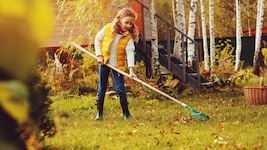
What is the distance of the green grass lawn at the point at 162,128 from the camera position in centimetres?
468

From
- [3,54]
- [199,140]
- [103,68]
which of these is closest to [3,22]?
[3,54]

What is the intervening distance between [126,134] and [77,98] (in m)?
5.10

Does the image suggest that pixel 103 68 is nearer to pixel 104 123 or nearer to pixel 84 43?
pixel 104 123

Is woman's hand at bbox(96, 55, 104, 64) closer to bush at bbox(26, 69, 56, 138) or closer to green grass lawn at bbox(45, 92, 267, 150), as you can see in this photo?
green grass lawn at bbox(45, 92, 267, 150)

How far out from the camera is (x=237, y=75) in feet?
38.8

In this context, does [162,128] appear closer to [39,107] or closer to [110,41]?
[110,41]

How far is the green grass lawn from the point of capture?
468cm

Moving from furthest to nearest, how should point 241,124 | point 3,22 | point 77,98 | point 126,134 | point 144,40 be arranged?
point 144,40 < point 77,98 < point 241,124 < point 126,134 < point 3,22

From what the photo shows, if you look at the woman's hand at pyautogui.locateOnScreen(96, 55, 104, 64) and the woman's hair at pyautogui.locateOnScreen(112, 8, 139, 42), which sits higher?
the woman's hair at pyautogui.locateOnScreen(112, 8, 139, 42)

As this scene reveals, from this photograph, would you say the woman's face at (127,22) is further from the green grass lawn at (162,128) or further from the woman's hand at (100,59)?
the green grass lawn at (162,128)

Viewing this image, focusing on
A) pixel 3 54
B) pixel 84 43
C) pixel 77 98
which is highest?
pixel 3 54

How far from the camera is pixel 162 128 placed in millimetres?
5883

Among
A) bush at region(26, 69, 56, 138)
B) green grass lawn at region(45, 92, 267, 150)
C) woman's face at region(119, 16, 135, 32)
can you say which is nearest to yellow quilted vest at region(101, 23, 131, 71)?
woman's face at region(119, 16, 135, 32)

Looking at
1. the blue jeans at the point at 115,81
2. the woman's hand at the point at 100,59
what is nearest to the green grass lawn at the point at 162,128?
the blue jeans at the point at 115,81
